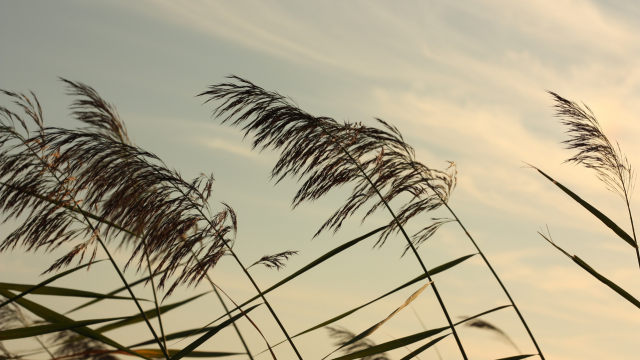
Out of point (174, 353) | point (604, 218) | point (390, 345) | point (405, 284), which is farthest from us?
point (174, 353)

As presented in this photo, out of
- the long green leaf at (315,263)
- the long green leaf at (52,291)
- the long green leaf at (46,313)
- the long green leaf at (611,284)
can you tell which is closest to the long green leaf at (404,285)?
the long green leaf at (315,263)

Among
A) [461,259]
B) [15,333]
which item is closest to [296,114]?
[461,259]

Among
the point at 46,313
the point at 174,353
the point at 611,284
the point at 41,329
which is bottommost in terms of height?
the point at 611,284

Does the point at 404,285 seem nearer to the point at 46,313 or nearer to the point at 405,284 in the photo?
the point at 405,284

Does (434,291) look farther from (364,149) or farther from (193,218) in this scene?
(193,218)

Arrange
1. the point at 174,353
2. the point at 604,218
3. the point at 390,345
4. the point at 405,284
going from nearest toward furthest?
1. the point at 390,345
2. the point at 405,284
3. the point at 604,218
4. the point at 174,353

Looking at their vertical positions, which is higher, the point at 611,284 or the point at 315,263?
the point at 315,263

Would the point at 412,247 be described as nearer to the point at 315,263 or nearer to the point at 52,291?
the point at 315,263

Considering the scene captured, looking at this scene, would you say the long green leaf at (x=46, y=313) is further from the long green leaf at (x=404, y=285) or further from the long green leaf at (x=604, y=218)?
the long green leaf at (x=604, y=218)

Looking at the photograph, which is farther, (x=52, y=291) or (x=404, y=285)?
(x=52, y=291)

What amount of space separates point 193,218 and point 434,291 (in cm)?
115

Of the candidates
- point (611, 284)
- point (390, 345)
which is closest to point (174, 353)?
point (390, 345)

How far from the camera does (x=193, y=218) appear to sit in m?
2.42

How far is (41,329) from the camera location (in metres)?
1.90
